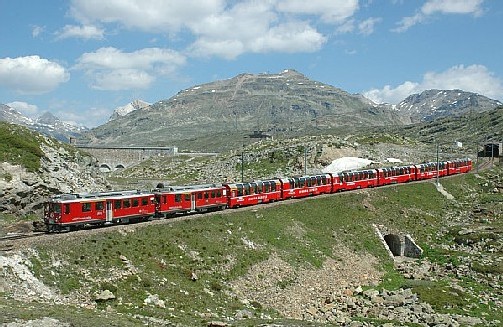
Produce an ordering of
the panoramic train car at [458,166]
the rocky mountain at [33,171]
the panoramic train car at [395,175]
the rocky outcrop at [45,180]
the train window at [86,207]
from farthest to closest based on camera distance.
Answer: the panoramic train car at [458,166] < the panoramic train car at [395,175] < the rocky mountain at [33,171] < the rocky outcrop at [45,180] < the train window at [86,207]

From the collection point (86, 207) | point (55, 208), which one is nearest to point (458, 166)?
point (86, 207)

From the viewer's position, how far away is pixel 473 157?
14838 centimetres

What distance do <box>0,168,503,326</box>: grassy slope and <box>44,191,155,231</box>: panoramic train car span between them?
3.65 metres

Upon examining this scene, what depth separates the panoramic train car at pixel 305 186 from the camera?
7088 centimetres

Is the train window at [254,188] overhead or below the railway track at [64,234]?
overhead

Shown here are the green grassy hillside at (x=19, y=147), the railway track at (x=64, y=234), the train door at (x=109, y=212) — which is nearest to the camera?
the railway track at (x=64, y=234)

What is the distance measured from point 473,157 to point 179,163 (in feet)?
306

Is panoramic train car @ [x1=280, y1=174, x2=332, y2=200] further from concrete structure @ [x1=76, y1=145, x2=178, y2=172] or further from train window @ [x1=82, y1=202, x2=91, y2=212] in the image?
concrete structure @ [x1=76, y1=145, x2=178, y2=172]

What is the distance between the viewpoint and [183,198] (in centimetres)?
5406

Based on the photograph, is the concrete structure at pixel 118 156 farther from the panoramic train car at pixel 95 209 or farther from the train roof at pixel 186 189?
the panoramic train car at pixel 95 209

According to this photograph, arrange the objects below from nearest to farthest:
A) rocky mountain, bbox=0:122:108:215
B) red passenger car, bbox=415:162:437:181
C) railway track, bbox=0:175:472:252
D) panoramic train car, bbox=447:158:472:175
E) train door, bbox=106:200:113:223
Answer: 1. railway track, bbox=0:175:472:252
2. train door, bbox=106:200:113:223
3. rocky mountain, bbox=0:122:108:215
4. red passenger car, bbox=415:162:437:181
5. panoramic train car, bbox=447:158:472:175

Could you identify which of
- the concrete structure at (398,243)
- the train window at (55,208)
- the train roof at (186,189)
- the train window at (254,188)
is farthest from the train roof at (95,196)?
the concrete structure at (398,243)

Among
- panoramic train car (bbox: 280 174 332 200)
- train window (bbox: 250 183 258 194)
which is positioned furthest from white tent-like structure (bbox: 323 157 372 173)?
train window (bbox: 250 183 258 194)

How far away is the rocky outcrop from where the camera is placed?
2021 inches
